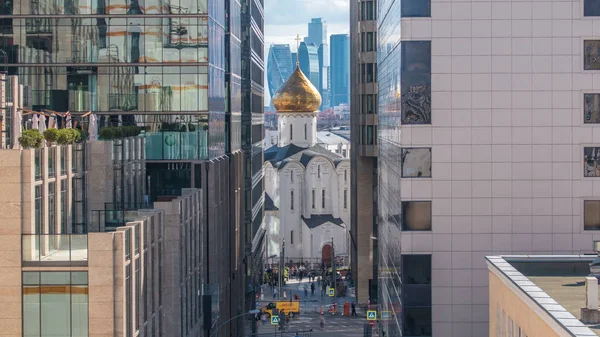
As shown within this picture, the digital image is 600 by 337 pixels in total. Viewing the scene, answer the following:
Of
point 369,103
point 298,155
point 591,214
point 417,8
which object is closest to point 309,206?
point 298,155

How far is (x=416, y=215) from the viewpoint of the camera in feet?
168

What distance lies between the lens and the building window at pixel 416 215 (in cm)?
5084

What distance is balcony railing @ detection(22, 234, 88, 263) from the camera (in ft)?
117

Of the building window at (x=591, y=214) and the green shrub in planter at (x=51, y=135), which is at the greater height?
the green shrub in planter at (x=51, y=135)

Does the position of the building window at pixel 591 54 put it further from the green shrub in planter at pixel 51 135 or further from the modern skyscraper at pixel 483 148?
the green shrub in planter at pixel 51 135

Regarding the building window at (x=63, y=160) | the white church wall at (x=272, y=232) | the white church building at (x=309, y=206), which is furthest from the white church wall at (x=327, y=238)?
the building window at (x=63, y=160)

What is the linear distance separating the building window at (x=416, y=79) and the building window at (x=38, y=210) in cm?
1775

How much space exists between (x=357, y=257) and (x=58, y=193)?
223ft

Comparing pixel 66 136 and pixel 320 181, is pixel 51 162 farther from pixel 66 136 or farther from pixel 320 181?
pixel 320 181

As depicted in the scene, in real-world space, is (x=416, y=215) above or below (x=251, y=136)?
below

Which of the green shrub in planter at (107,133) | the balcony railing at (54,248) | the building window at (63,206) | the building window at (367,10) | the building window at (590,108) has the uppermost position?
the building window at (367,10)

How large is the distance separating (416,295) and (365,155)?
50317mm

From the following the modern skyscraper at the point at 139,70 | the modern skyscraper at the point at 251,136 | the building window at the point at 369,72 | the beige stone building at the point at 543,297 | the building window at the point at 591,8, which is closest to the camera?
the beige stone building at the point at 543,297

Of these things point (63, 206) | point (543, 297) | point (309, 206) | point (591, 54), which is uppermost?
point (591, 54)
